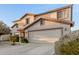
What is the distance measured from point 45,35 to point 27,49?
310 millimetres

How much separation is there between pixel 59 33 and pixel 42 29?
238 mm

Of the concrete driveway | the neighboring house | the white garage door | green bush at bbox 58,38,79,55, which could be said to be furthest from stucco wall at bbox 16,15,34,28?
green bush at bbox 58,38,79,55

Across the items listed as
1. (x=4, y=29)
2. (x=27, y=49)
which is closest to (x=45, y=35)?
(x=27, y=49)

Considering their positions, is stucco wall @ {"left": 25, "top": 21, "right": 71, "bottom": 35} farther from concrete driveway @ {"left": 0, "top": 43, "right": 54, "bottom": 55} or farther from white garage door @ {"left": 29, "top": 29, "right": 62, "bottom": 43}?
concrete driveway @ {"left": 0, "top": 43, "right": 54, "bottom": 55}

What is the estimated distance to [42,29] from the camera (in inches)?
97.0

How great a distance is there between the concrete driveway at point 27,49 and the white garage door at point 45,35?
7 centimetres

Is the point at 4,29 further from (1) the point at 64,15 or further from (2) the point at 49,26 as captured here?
(1) the point at 64,15

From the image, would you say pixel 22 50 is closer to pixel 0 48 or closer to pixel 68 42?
pixel 0 48

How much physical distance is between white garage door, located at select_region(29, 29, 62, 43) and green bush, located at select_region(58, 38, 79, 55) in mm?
143

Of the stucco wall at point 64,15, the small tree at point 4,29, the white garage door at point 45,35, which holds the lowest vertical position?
the white garage door at point 45,35

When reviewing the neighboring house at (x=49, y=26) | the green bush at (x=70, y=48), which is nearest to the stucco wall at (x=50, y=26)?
the neighboring house at (x=49, y=26)

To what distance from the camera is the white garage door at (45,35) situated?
2.41 metres

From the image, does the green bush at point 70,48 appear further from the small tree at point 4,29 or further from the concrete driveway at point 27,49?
the small tree at point 4,29
